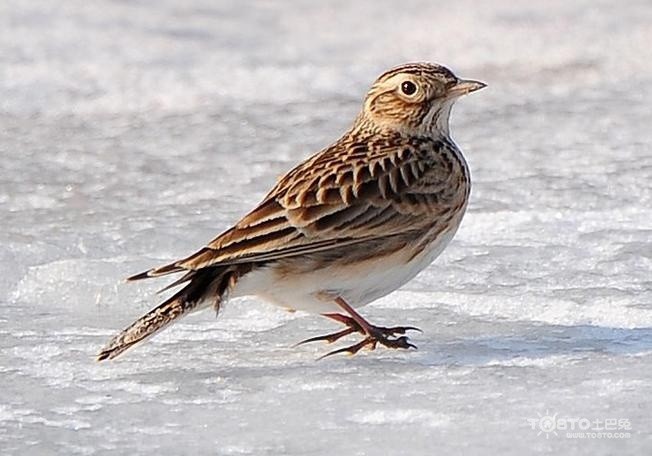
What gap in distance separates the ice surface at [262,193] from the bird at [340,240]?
0.21 meters

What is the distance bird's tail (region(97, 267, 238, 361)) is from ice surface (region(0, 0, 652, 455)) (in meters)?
0.16

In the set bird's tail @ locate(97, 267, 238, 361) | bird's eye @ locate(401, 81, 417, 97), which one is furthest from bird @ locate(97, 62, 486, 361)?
bird's eye @ locate(401, 81, 417, 97)

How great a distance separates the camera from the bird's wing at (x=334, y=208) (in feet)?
18.6

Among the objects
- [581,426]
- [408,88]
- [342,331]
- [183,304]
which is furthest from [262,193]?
[581,426]

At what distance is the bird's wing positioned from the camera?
5684 mm

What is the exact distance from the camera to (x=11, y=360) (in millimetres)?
5859

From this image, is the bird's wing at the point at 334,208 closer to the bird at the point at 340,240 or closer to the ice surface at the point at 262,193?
the bird at the point at 340,240

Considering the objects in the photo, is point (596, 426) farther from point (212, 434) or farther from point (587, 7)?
point (587, 7)

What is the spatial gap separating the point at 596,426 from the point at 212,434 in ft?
3.65

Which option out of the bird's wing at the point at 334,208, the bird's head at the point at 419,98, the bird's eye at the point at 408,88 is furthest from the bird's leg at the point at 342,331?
the bird's eye at the point at 408,88

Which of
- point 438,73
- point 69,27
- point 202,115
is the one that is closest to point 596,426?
point 438,73

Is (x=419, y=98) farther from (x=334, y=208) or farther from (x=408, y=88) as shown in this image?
(x=334, y=208)

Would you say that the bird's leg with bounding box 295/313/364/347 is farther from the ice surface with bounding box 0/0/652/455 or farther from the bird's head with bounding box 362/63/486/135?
the bird's head with bounding box 362/63/486/135

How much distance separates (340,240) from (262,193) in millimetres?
2460
